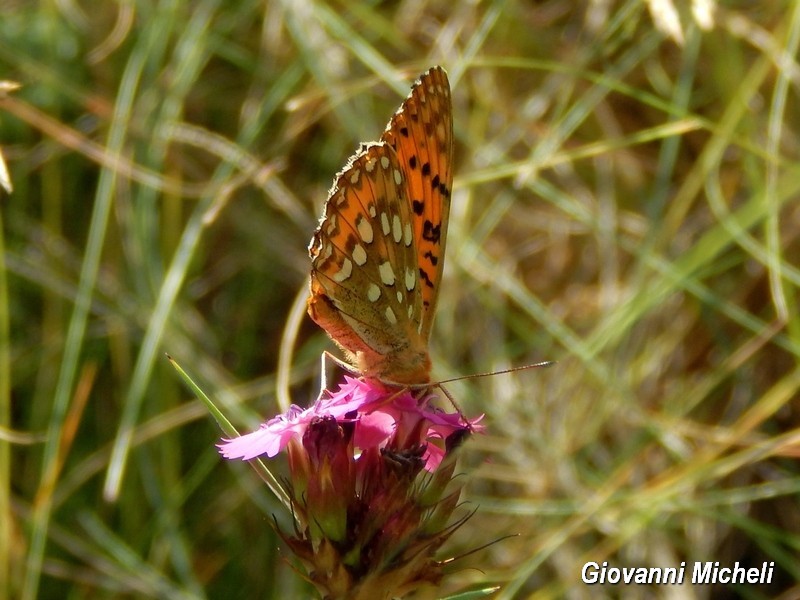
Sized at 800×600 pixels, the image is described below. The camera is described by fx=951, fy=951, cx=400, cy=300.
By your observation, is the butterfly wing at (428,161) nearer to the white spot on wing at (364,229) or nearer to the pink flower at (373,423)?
the white spot on wing at (364,229)

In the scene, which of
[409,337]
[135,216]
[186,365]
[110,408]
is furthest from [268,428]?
[110,408]

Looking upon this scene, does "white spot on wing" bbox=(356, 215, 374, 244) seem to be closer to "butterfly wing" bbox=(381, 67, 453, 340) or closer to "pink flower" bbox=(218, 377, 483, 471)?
"butterfly wing" bbox=(381, 67, 453, 340)

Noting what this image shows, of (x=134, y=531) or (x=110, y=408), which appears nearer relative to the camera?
(x=134, y=531)

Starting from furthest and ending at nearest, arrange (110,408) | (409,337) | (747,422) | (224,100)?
(224,100)
(110,408)
(747,422)
(409,337)

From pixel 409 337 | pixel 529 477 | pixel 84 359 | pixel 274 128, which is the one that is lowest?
pixel 409 337

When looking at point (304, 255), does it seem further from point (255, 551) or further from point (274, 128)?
point (255, 551)

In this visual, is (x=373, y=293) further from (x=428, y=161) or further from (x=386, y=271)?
(x=428, y=161)

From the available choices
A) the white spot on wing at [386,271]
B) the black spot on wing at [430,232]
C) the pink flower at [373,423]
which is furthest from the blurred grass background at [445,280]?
the pink flower at [373,423]
